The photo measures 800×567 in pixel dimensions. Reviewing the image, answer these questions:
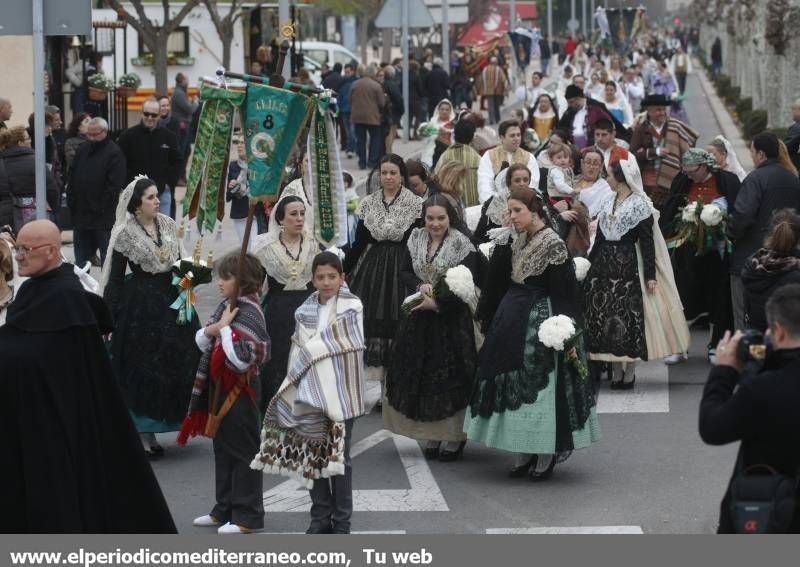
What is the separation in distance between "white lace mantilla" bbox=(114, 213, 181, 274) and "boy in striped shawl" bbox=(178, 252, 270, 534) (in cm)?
177

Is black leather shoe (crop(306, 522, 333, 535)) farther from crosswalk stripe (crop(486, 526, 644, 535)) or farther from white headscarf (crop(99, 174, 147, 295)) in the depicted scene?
white headscarf (crop(99, 174, 147, 295))

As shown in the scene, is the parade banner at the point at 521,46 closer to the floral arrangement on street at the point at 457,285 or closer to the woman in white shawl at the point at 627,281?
the woman in white shawl at the point at 627,281

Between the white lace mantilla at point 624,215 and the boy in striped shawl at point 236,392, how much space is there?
14.0ft

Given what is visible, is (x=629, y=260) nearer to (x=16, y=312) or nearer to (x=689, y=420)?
(x=689, y=420)

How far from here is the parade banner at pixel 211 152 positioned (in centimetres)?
888

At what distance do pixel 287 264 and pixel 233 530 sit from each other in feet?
6.46

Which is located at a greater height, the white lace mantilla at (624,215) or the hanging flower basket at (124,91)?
the hanging flower basket at (124,91)

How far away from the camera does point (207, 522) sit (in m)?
9.09

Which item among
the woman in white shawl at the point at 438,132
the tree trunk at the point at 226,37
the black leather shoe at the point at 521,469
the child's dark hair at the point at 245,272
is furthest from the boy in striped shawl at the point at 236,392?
the tree trunk at the point at 226,37

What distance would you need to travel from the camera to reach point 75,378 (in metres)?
7.51

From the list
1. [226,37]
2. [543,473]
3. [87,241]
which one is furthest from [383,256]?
[226,37]

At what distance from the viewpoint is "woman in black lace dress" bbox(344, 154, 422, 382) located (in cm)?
1148

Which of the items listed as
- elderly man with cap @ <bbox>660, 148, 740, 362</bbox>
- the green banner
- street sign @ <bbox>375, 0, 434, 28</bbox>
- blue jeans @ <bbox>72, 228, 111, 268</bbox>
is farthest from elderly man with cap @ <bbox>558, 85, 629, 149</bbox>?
the green banner

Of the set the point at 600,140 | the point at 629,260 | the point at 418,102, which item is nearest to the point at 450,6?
the point at 418,102
